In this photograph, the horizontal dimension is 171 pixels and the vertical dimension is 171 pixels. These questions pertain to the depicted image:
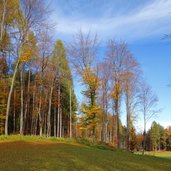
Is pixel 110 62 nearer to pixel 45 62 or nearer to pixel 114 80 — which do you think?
pixel 114 80

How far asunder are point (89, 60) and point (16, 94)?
16.2 meters

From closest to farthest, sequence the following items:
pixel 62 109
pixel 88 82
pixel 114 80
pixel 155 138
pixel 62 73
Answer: pixel 88 82 < pixel 114 80 < pixel 62 73 < pixel 62 109 < pixel 155 138

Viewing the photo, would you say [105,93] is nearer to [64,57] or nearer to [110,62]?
[110,62]

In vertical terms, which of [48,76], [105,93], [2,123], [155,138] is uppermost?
[48,76]

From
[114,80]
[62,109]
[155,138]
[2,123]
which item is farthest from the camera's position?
[155,138]

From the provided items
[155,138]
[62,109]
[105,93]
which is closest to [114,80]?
[105,93]

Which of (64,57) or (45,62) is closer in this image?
(45,62)

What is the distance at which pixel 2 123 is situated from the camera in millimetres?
33312

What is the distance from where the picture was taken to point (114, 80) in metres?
29.2

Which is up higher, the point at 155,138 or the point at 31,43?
the point at 31,43

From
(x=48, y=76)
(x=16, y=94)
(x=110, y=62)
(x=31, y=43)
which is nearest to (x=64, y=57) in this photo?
(x=48, y=76)

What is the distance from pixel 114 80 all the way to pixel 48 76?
30.9ft

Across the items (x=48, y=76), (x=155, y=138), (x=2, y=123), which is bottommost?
(x=155, y=138)

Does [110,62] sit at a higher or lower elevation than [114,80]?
higher
